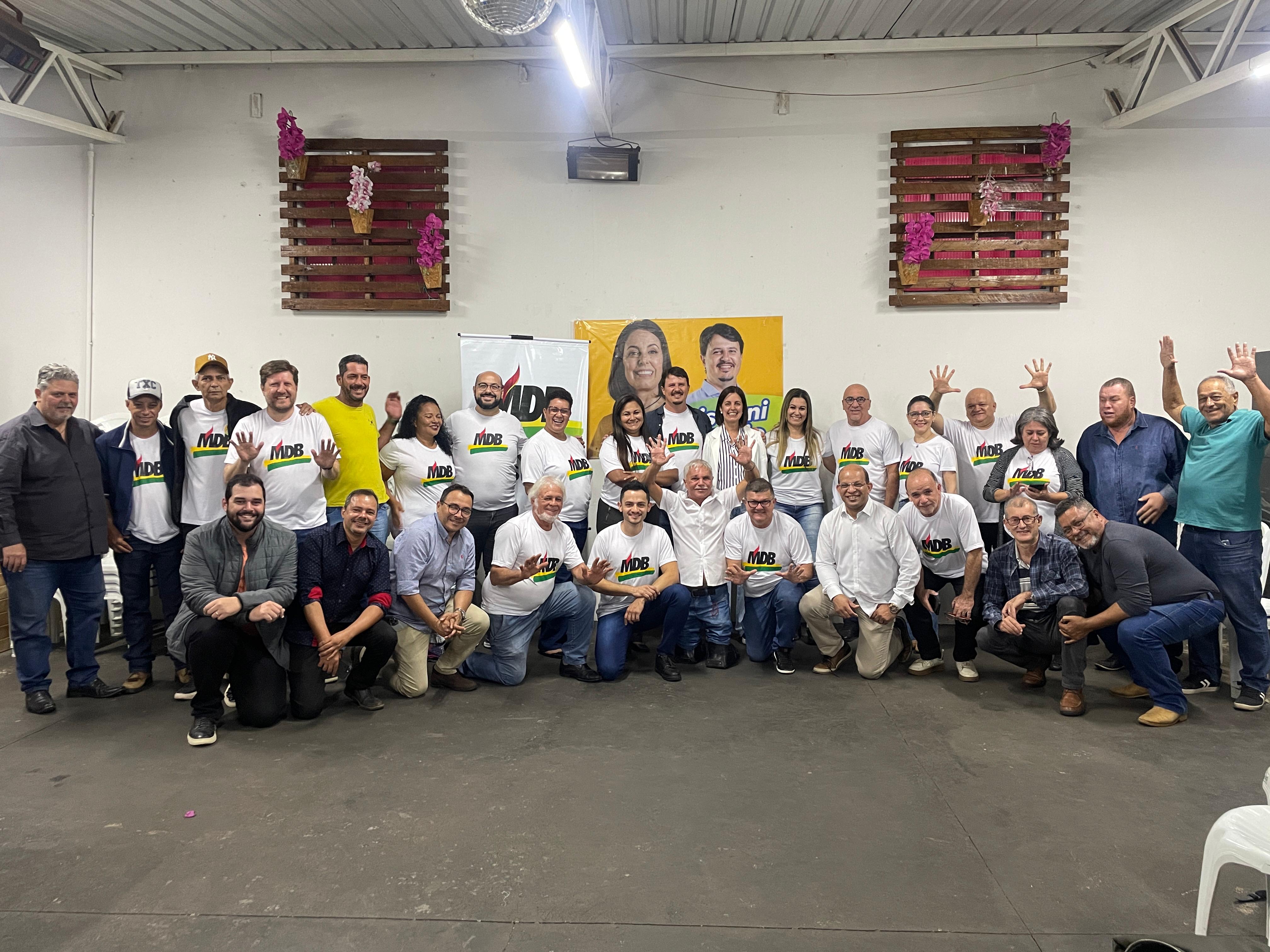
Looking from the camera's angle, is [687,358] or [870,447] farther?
[687,358]

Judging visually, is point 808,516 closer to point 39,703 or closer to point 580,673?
point 580,673

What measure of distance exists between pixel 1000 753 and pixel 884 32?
4950mm

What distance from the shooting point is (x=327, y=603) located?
3.92m

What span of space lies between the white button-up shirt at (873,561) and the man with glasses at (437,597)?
6.40ft

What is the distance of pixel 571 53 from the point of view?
458 centimetres

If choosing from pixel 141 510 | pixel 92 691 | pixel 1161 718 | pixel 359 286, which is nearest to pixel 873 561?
pixel 1161 718

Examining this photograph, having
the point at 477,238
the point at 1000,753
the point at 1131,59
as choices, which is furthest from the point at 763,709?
the point at 1131,59

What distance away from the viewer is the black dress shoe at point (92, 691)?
413 centimetres

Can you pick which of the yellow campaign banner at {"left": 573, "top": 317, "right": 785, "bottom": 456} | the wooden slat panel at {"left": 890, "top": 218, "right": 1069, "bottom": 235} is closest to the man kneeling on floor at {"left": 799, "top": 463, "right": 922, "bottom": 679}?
the yellow campaign banner at {"left": 573, "top": 317, "right": 785, "bottom": 456}

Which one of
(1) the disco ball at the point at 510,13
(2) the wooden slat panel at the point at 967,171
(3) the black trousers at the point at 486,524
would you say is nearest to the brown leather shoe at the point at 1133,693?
(3) the black trousers at the point at 486,524

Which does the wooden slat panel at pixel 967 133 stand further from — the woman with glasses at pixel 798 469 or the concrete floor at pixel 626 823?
the concrete floor at pixel 626 823

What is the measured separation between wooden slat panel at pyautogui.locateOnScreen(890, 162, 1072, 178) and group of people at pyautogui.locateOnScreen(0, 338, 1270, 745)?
6.37 ft

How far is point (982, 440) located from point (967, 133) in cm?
244

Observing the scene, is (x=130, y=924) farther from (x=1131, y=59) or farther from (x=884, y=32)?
(x=1131, y=59)
